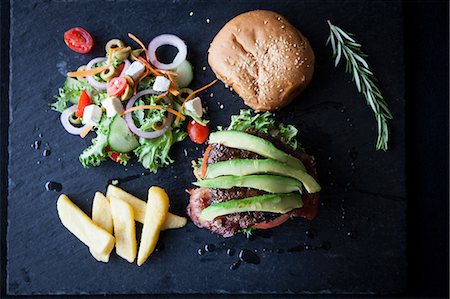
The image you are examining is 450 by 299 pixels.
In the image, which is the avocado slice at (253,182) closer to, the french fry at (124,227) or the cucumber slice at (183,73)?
the french fry at (124,227)

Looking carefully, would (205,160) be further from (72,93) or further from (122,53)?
(72,93)

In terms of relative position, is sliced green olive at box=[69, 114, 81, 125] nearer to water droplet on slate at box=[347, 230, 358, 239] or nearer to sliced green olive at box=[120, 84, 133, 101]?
sliced green olive at box=[120, 84, 133, 101]

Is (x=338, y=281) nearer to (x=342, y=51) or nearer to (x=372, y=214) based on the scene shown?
(x=372, y=214)

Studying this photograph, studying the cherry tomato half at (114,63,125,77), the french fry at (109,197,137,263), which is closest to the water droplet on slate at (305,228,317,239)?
the french fry at (109,197,137,263)

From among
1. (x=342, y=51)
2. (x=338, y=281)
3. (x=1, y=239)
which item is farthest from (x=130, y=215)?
(x=342, y=51)

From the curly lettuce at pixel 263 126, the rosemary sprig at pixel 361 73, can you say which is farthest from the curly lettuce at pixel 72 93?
the rosemary sprig at pixel 361 73

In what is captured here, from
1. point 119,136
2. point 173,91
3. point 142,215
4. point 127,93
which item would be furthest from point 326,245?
point 127,93
